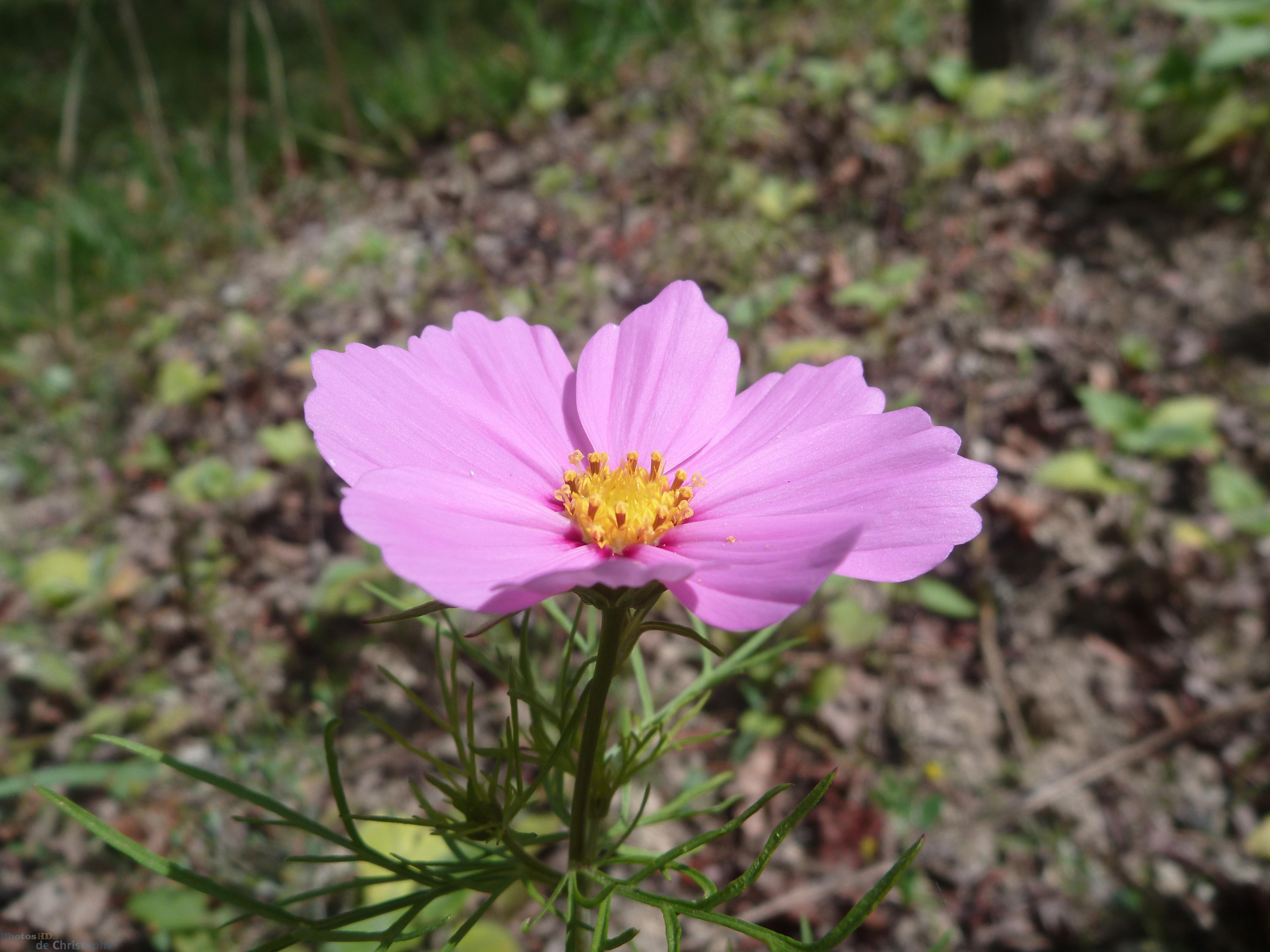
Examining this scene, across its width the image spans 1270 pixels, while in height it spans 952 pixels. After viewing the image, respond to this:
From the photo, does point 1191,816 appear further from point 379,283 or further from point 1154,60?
point 1154,60

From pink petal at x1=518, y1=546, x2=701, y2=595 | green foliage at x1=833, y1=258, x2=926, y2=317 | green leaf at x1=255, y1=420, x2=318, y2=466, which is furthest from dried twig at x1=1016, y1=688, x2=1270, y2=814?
green leaf at x1=255, y1=420, x2=318, y2=466

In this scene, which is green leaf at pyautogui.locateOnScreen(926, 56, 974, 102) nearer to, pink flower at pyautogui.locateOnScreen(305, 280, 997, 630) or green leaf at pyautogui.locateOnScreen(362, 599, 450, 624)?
pink flower at pyautogui.locateOnScreen(305, 280, 997, 630)

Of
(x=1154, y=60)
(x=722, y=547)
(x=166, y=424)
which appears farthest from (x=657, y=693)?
(x=1154, y=60)

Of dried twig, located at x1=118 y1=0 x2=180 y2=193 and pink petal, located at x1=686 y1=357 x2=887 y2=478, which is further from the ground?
dried twig, located at x1=118 y1=0 x2=180 y2=193

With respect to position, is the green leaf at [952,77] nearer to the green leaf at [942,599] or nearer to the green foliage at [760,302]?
the green foliage at [760,302]

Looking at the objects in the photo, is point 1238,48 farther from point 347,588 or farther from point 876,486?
point 347,588

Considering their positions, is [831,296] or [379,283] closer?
[831,296]
